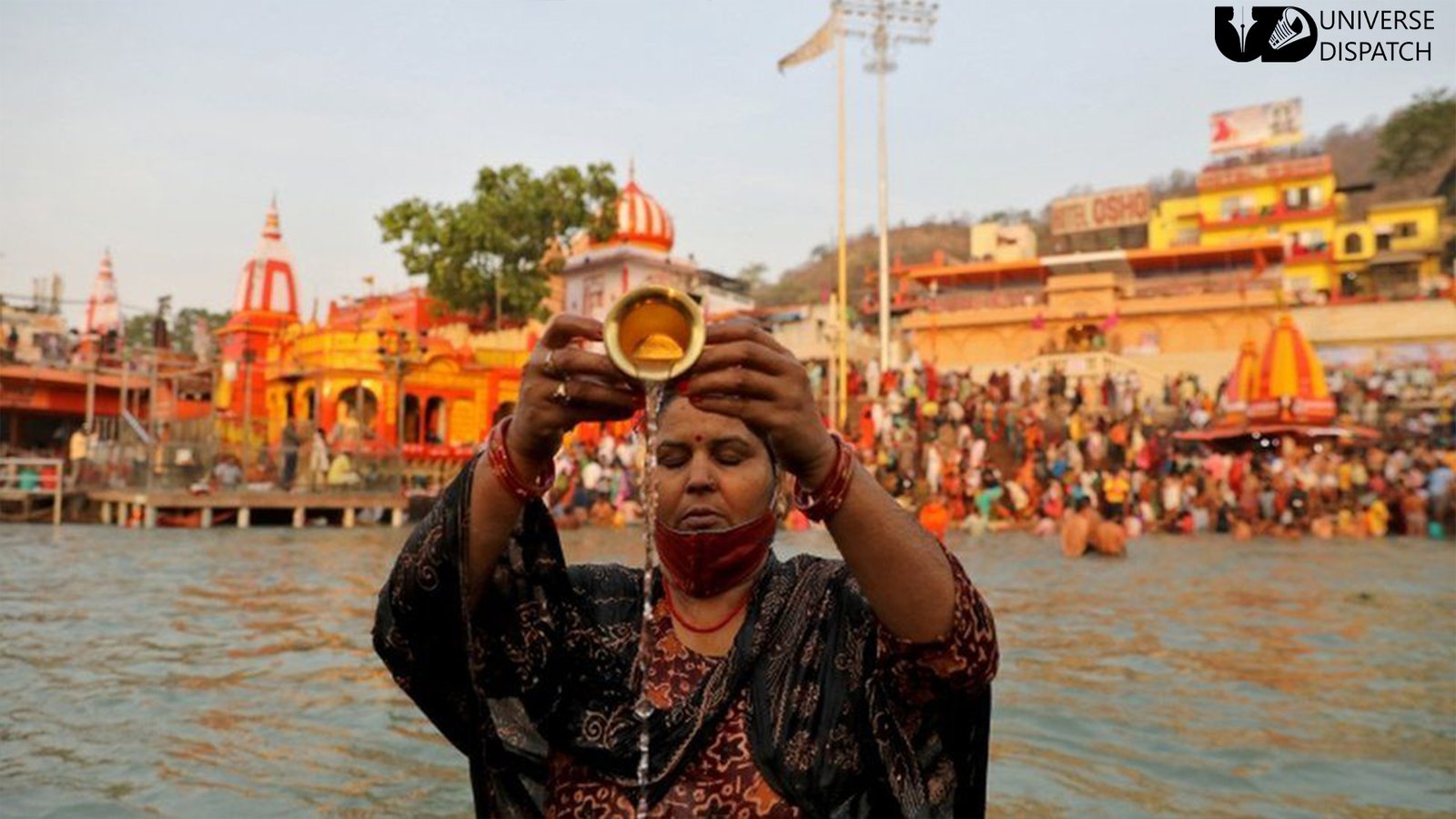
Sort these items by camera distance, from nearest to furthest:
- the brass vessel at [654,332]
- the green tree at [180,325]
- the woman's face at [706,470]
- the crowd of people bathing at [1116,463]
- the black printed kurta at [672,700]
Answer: the brass vessel at [654,332] < the black printed kurta at [672,700] < the woman's face at [706,470] < the crowd of people bathing at [1116,463] < the green tree at [180,325]

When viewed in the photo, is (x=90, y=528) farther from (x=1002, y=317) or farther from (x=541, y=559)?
(x=1002, y=317)

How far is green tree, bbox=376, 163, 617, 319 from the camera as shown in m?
36.5

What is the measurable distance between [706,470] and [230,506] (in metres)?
21.0

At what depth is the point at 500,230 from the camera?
3631 cm

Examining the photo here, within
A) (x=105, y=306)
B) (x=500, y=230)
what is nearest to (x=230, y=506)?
(x=500, y=230)

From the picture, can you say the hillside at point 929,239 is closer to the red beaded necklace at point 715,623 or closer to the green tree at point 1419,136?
the green tree at point 1419,136

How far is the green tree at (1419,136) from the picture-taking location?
171ft

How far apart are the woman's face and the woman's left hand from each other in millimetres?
350

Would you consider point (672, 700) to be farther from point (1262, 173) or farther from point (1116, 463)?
point (1262, 173)

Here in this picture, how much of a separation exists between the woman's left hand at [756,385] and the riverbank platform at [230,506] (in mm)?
20864

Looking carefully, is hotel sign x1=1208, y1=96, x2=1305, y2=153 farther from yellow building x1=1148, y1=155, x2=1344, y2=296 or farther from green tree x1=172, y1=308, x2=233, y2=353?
green tree x1=172, y1=308, x2=233, y2=353

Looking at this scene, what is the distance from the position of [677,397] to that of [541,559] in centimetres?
40

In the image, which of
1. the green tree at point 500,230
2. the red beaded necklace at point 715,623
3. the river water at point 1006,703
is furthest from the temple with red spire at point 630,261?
the red beaded necklace at point 715,623

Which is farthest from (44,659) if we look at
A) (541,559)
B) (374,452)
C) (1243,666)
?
(374,452)
